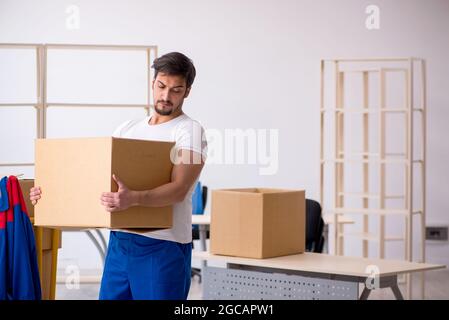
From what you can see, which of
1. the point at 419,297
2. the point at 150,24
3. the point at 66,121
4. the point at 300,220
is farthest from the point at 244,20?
the point at 300,220

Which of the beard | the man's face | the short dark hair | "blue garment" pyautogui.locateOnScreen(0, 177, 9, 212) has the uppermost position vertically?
the short dark hair

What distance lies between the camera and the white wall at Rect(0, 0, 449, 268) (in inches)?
267

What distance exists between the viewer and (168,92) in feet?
7.41

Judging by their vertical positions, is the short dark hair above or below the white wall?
below

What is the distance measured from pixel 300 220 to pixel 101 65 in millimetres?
3724

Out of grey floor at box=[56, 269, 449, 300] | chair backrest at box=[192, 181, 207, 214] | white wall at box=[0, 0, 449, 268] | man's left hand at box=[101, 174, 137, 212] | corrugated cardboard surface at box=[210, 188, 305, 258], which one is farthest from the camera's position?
white wall at box=[0, 0, 449, 268]

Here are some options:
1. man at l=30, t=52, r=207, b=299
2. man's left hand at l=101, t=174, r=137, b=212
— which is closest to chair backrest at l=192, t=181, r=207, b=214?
man at l=30, t=52, r=207, b=299

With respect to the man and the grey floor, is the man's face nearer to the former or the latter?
the man

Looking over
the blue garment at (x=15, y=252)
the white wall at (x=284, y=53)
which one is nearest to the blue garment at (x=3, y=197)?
Result: the blue garment at (x=15, y=252)

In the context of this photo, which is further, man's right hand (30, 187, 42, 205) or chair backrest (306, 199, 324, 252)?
chair backrest (306, 199, 324, 252)

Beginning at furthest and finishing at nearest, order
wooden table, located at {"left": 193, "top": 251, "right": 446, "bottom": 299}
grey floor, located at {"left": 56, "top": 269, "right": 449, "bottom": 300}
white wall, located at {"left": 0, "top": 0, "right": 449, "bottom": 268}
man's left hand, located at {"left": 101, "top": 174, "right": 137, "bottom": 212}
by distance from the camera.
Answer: white wall, located at {"left": 0, "top": 0, "right": 449, "bottom": 268} < grey floor, located at {"left": 56, "top": 269, "right": 449, "bottom": 300} < wooden table, located at {"left": 193, "top": 251, "right": 446, "bottom": 299} < man's left hand, located at {"left": 101, "top": 174, "right": 137, "bottom": 212}

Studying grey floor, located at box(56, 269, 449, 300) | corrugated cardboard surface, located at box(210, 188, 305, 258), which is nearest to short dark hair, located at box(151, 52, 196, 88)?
corrugated cardboard surface, located at box(210, 188, 305, 258)

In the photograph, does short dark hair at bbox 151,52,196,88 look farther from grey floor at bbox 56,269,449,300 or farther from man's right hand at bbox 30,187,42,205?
grey floor at bbox 56,269,449,300

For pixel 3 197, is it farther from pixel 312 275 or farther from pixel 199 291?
pixel 199 291
